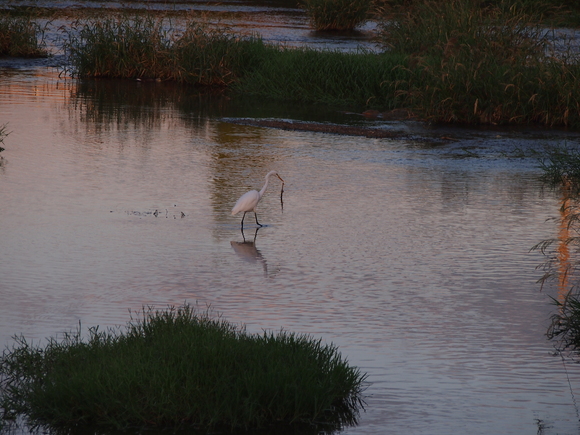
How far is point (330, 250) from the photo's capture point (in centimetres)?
955

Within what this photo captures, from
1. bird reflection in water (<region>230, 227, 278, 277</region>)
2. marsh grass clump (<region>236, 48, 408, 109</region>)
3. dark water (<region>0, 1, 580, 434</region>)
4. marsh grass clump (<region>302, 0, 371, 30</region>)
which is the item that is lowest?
bird reflection in water (<region>230, 227, 278, 277</region>)

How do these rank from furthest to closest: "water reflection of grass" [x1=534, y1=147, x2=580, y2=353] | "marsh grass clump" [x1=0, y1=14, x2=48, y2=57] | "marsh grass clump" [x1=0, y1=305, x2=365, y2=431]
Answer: "marsh grass clump" [x1=0, y1=14, x2=48, y2=57] < "water reflection of grass" [x1=534, y1=147, x2=580, y2=353] < "marsh grass clump" [x1=0, y1=305, x2=365, y2=431]

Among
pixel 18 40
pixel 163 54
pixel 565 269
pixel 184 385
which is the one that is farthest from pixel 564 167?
pixel 18 40

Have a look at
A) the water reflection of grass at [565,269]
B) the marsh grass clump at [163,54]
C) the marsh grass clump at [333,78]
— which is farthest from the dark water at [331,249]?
the marsh grass clump at [163,54]

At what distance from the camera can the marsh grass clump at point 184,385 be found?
5.46 meters

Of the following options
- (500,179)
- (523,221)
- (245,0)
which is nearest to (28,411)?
(523,221)

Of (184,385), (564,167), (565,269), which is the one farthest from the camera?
(565,269)

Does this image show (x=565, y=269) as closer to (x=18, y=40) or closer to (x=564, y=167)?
(x=564, y=167)

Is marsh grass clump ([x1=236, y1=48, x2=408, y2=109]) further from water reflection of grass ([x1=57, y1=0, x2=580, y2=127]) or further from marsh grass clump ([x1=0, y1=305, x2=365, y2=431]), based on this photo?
marsh grass clump ([x1=0, y1=305, x2=365, y2=431])

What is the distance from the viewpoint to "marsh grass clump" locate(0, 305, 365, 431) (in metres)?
5.46

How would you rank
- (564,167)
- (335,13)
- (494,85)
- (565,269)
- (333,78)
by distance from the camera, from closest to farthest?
(564,167), (565,269), (494,85), (333,78), (335,13)

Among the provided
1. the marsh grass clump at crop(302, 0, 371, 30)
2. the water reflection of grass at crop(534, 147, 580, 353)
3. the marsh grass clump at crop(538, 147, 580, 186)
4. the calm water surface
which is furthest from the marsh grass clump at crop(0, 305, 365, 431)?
the marsh grass clump at crop(302, 0, 371, 30)

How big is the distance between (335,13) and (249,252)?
28271 mm

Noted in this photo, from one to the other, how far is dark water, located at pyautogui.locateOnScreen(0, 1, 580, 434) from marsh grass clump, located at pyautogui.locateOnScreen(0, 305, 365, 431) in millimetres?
418
